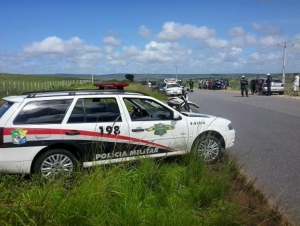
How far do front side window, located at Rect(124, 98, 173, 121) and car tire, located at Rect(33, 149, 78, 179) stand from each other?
4.73ft

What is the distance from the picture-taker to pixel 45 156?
19.0 feet

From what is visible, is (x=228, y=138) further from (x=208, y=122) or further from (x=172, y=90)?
(x=172, y=90)

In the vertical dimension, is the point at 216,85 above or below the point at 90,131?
below

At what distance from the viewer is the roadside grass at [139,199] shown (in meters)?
3.69

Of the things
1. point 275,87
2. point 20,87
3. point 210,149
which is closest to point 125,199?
point 210,149

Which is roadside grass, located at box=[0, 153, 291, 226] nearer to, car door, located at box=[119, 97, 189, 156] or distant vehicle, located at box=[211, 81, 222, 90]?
car door, located at box=[119, 97, 189, 156]

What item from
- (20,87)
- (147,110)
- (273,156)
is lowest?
(273,156)

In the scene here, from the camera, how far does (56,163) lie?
584cm

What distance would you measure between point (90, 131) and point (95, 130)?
88mm

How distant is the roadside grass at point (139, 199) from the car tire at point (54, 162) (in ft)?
1.24

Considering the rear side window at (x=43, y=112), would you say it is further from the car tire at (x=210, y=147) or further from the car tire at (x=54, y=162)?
the car tire at (x=210, y=147)

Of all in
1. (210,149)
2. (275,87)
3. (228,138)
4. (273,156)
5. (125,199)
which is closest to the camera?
(125,199)

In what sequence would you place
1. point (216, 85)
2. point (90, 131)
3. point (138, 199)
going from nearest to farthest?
point (138, 199) → point (90, 131) → point (216, 85)

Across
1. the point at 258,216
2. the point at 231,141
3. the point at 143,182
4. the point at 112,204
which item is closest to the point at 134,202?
the point at 112,204
